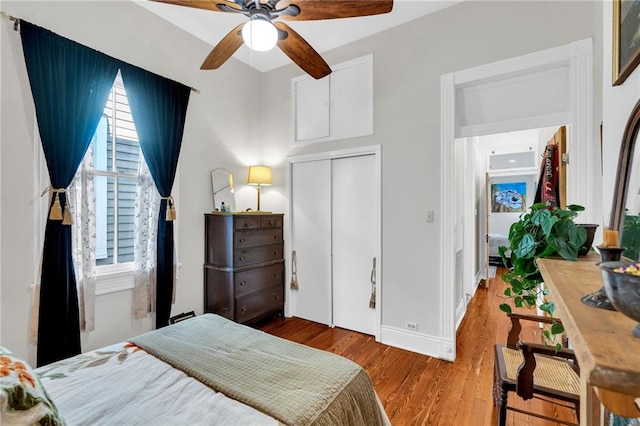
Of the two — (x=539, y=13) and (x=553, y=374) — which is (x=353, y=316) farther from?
(x=539, y=13)

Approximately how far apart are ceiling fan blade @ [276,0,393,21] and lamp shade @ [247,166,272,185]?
6.59ft

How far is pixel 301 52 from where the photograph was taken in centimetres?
198

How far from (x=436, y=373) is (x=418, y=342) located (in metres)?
Result: 0.38

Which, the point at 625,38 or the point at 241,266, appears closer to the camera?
the point at 625,38

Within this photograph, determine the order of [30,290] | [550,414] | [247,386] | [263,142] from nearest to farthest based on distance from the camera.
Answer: [247,386] < [550,414] < [30,290] < [263,142]

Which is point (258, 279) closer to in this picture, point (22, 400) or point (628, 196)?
point (22, 400)

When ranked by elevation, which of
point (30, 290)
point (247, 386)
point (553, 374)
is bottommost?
point (553, 374)

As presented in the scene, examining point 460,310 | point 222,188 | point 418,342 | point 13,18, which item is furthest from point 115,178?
point 460,310

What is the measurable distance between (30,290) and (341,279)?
2.66 m

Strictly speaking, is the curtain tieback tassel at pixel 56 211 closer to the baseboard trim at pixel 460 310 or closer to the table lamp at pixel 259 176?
the table lamp at pixel 259 176

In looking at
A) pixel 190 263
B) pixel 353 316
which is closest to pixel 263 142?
pixel 190 263

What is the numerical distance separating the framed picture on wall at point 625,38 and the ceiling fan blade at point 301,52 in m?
1.46

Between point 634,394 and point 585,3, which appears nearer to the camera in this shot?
point 634,394

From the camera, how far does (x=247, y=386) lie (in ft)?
3.91
